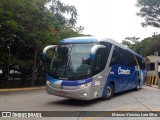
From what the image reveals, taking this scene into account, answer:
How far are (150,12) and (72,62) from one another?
26.5 meters

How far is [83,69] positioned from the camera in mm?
10523

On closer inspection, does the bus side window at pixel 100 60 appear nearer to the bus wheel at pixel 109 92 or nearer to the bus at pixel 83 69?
the bus at pixel 83 69

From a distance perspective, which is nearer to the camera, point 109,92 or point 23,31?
point 109,92

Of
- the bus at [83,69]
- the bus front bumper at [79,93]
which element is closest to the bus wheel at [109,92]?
the bus at [83,69]

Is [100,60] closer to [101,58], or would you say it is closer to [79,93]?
[101,58]

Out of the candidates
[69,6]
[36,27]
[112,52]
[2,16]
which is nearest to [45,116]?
[112,52]

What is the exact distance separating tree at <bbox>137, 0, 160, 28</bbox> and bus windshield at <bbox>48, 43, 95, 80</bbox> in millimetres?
25142

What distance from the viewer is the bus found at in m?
10.4

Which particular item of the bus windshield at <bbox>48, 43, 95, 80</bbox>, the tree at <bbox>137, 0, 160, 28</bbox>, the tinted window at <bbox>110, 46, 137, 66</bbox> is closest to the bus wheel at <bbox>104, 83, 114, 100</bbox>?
the tinted window at <bbox>110, 46, 137, 66</bbox>

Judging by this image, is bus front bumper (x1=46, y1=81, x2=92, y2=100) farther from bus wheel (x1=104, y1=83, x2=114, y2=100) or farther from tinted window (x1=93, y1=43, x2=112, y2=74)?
bus wheel (x1=104, y1=83, x2=114, y2=100)

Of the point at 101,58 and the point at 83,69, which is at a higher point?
the point at 101,58

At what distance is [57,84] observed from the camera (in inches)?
419

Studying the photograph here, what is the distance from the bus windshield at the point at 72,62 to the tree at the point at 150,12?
82.5 feet

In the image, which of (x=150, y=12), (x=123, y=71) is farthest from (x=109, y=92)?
(x=150, y=12)
